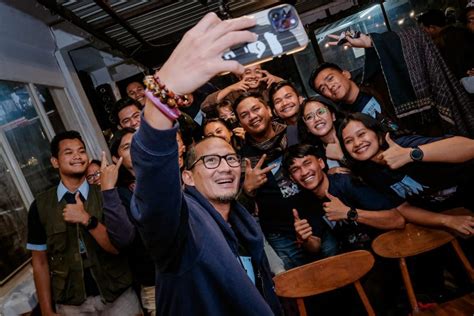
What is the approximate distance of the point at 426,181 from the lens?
232 centimetres

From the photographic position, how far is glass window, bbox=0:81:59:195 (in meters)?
3.52

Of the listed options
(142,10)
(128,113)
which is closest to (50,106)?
(142,10)

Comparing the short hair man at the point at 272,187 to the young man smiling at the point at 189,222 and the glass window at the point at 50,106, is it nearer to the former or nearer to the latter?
the young man smiling at the point at 189,222

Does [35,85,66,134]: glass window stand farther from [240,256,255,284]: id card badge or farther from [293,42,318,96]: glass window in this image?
[293,42,318,96]: glass window

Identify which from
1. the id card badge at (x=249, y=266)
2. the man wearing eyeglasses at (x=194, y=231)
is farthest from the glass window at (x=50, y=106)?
the id card badge at (x=249, y=266)

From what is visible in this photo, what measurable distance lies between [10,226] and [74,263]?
1005 mm

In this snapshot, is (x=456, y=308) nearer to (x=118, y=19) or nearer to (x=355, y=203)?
(x=355, y=203)

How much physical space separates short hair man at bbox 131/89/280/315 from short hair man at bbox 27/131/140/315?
1.25m

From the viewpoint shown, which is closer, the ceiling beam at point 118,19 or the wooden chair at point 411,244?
the wooden chair at point 411,244

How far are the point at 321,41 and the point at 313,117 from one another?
552cm

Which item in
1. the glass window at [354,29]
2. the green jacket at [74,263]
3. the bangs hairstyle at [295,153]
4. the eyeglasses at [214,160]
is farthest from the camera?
the glass window at [354,29]

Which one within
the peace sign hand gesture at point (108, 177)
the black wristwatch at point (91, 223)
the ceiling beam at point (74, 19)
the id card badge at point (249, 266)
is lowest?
the id card badge at point (249, 266)

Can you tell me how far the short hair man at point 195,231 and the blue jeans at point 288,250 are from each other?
1323 mm

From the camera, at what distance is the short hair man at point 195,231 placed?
0.83m
